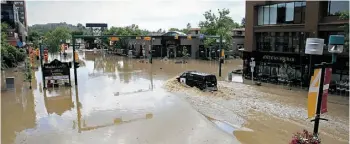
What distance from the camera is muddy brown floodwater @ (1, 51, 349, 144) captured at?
15.3 metres

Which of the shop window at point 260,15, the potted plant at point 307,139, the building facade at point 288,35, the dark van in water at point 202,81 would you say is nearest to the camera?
the potted plant at point 307,139

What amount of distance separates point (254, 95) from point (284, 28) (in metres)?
9.69

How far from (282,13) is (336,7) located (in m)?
5.78

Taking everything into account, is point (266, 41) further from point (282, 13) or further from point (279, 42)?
point (282, 13)

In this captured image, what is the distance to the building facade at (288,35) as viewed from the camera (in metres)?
26.8

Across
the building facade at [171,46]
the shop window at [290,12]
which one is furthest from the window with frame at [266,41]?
the building facade at [171,46]

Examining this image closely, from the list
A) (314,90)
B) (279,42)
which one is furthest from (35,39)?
(314,90)

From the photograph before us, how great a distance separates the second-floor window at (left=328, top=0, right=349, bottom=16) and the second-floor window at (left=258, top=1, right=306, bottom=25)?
260cm

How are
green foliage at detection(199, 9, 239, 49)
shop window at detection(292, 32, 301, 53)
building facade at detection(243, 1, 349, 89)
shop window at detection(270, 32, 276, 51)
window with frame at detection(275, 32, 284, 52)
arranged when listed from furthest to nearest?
green foliage at detection(199, 9, 239, 49) < shop window at detection(270, 32, 276, 51) < window with frame at detection(275, 32, 284, 52) < shop window at detection(292, 32, 301, 53) < building facade at detection(243, 1, 349, 89)

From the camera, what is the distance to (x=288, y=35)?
1221 inches

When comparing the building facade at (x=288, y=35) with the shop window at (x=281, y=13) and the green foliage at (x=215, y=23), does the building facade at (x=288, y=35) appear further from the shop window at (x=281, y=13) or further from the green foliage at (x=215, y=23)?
the green foliage at (x=215, y=23)

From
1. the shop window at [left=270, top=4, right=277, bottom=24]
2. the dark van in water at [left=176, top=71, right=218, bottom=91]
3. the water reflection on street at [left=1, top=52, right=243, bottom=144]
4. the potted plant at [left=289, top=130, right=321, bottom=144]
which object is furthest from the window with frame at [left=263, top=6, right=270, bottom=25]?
the potted plant at [left=289, top=130, right=321, bottom=144]

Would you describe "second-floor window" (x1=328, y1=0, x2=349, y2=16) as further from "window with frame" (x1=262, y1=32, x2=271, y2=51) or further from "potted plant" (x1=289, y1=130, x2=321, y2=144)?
"potted plant" (x1=289, y1=130, x2=321, y2=144)

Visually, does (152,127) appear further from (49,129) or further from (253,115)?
(253,115)
